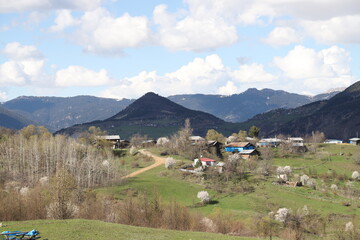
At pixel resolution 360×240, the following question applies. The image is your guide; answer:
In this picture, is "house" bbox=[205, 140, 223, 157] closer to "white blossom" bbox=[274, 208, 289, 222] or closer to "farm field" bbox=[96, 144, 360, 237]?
"farm field" bbox=[96, 144, 360, 237]

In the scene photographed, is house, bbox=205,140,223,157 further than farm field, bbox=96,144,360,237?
Yes

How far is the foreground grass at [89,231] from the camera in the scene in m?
34.0

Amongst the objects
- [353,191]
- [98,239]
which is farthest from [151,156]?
[98,239]

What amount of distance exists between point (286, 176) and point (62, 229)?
74659 millimetres

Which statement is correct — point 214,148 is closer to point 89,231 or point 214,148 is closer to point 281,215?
point 281,215

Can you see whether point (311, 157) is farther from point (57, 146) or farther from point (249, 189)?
point (57, 146)

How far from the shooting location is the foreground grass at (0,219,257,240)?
34000 mm

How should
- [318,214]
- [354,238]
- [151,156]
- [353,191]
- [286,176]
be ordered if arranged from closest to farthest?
[354,238]
[318,214]
[353,191]
[286,176]
[151,156]

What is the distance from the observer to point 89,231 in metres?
36.0

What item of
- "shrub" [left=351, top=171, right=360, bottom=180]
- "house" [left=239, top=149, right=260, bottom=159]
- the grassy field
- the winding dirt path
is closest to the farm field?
the grassy field

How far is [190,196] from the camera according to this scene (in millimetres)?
83438

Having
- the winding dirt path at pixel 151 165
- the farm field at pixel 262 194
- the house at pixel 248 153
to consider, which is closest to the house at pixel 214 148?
the house at pixel 248 153

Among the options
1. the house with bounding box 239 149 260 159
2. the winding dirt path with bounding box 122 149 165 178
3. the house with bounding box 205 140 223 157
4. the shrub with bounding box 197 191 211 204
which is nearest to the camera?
the shrub with bounding box 197 191 211 204

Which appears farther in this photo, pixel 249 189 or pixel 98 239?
pixel 249 189
